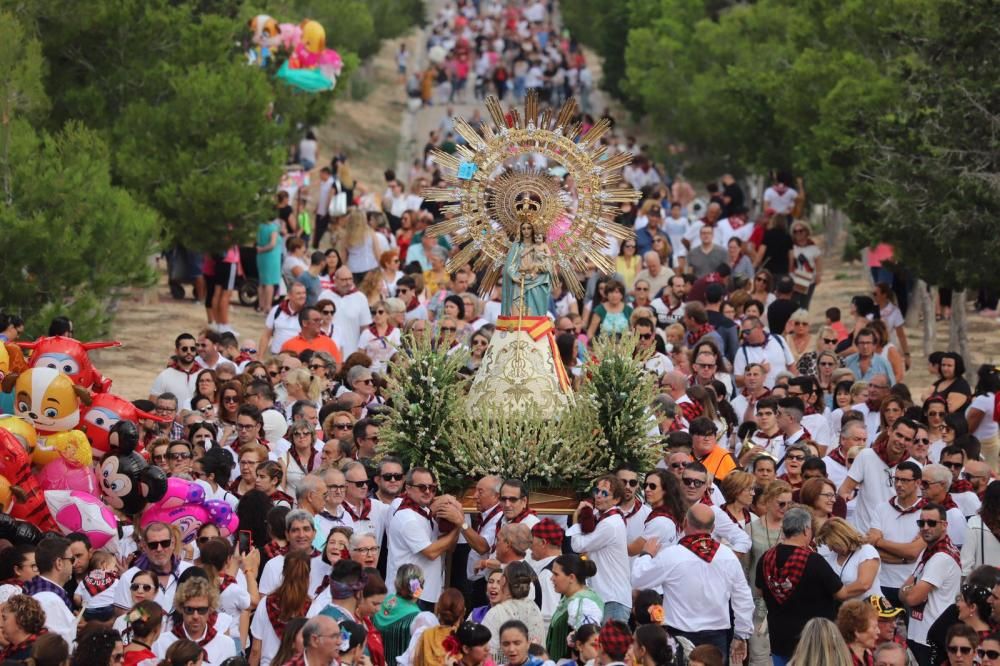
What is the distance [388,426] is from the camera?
1650 cm

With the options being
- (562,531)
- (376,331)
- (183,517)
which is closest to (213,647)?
(183,517)

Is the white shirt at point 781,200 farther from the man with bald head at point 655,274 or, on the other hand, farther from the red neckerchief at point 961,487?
the red neckerchief at point 961,487

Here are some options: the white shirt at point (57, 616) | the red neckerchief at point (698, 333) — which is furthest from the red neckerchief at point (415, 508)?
the red neckerchief at point (698, 333)

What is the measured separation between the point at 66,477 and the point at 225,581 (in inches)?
86.7

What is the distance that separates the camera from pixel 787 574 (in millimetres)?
13352

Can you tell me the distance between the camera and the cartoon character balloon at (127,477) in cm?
1466

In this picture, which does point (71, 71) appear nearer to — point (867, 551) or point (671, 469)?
point (671, 469)

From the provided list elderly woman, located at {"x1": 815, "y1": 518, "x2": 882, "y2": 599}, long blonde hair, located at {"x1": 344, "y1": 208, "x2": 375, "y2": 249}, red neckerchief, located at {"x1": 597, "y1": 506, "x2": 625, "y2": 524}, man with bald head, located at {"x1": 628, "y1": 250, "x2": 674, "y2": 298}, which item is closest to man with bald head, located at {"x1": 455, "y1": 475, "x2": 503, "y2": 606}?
red neckerchief, located at {"x1": 597, "y1": 506, "x2": 625, "y2": 524}

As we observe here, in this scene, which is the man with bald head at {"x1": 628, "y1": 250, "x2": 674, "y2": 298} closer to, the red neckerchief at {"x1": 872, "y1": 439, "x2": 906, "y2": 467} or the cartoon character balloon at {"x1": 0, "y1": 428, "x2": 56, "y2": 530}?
the red neckerchief at {"x1": 872, "y1": 439, "x2": 906, "y2": 467}

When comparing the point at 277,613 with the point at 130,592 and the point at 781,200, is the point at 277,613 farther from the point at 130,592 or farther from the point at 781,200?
the point at 781,200

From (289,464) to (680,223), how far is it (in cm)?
1541

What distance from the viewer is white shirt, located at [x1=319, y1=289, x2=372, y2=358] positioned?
21.0 m

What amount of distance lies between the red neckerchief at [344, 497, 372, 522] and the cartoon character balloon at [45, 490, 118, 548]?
59.6 inches

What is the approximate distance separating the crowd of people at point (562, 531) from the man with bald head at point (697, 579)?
2cm
